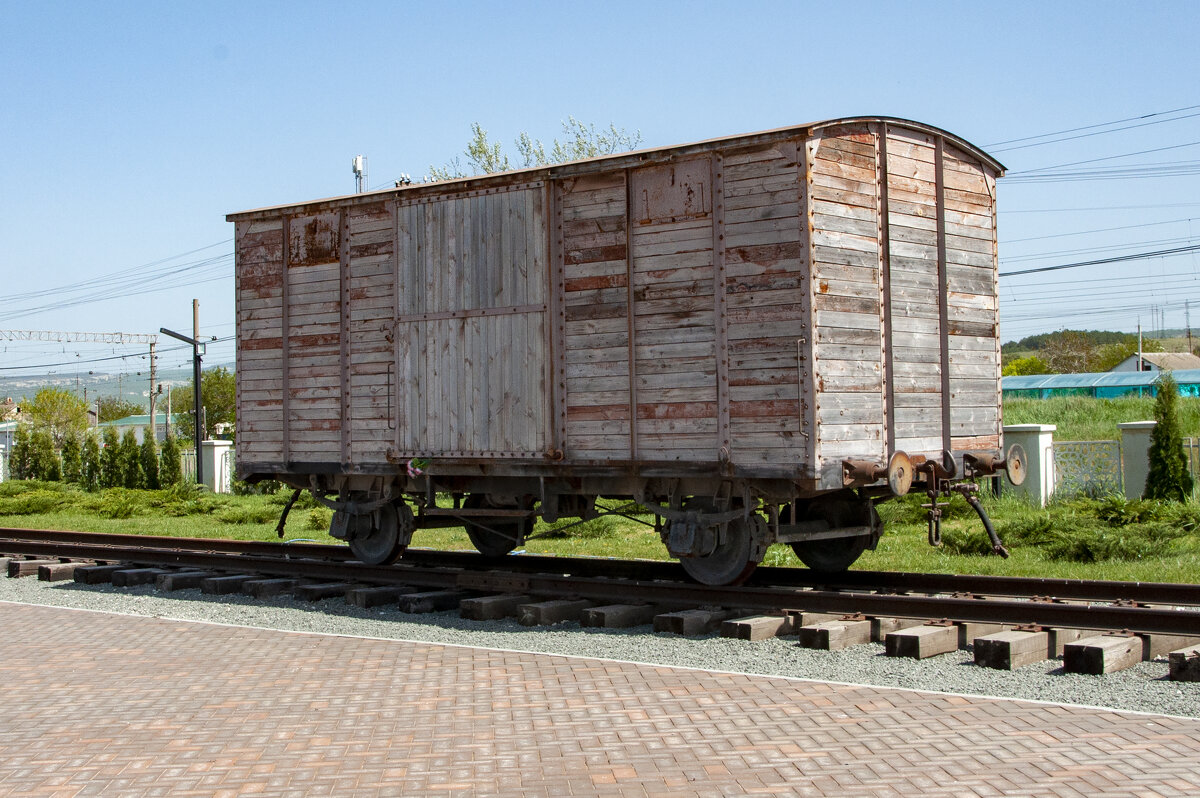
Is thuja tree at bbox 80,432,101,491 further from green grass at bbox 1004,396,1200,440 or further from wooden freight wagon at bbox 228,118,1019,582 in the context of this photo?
green grass at bbox 1004,396,1200,440

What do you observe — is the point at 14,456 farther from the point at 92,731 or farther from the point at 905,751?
the point at 905,751

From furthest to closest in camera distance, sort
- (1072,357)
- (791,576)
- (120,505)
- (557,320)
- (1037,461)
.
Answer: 1. (1072,357)
2. (120,505)
3. (1037,461)
4. (791,576)
5. (557,320)

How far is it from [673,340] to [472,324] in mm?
2388

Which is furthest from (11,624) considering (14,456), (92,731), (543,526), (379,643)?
(14,456)

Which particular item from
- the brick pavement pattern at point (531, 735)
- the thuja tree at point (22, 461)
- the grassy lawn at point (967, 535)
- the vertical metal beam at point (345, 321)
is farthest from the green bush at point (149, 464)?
the brick pavement pattern at point (531, 735)

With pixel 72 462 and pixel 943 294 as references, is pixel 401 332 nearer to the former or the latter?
pixel 943 294

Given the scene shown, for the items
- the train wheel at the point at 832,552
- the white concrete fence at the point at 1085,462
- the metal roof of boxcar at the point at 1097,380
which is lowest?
the train wheel at the point at 832,552

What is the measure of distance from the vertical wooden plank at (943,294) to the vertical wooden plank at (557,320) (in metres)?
3.56

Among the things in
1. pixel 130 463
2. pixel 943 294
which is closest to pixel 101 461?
pixel 130 463

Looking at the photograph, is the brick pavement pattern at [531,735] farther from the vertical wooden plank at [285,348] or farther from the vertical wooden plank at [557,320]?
the vertical wooden plank at [285,348]

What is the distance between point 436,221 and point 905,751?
7.94 metres

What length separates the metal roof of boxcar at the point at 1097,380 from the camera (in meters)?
66.2

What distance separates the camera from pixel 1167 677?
7066 mm

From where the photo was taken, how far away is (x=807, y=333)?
9422 mm
